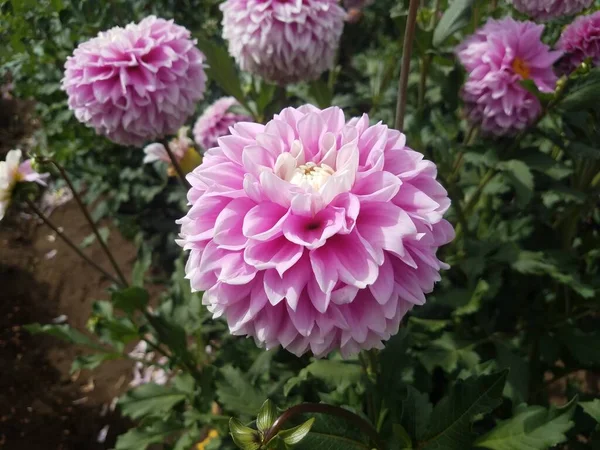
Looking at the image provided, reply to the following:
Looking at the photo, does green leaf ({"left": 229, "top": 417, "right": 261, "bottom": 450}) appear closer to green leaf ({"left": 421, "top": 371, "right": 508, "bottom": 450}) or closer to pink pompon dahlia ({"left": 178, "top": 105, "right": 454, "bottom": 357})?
pink pompon dahlia ({"left": 178, "top": 105, "right": 454, "bottom": 357})

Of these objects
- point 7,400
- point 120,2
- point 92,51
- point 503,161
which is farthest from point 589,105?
point 7,400

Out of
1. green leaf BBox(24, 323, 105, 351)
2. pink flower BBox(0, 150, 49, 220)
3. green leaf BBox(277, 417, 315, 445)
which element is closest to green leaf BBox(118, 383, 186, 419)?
green leaf BBox(24, 323, 105, 351)

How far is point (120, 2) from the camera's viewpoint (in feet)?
6.89

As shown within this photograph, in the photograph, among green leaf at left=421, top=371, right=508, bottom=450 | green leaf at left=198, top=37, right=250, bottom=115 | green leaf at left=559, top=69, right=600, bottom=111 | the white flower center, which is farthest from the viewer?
green leaf at left=198, top=37, right=250, bottom=115

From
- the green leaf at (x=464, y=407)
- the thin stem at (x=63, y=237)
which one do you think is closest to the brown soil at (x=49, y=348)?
the thin stem at (x=63, y=237)

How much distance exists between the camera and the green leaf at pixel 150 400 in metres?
1.82

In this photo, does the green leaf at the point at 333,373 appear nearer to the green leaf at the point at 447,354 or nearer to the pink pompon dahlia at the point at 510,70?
the green leaf at the point at 447,354

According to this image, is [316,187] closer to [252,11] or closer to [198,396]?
[252,11]

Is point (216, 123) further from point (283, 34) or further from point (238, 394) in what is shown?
point (238, 394)

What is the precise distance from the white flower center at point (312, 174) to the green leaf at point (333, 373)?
2.10ft

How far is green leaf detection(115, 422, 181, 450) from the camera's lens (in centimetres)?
179

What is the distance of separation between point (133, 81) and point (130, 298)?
0.61 meters

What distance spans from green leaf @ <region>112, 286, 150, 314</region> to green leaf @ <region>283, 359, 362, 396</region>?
1.61 ft

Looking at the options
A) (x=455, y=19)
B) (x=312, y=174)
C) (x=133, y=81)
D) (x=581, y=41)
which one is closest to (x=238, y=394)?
(x=312, y=174)
